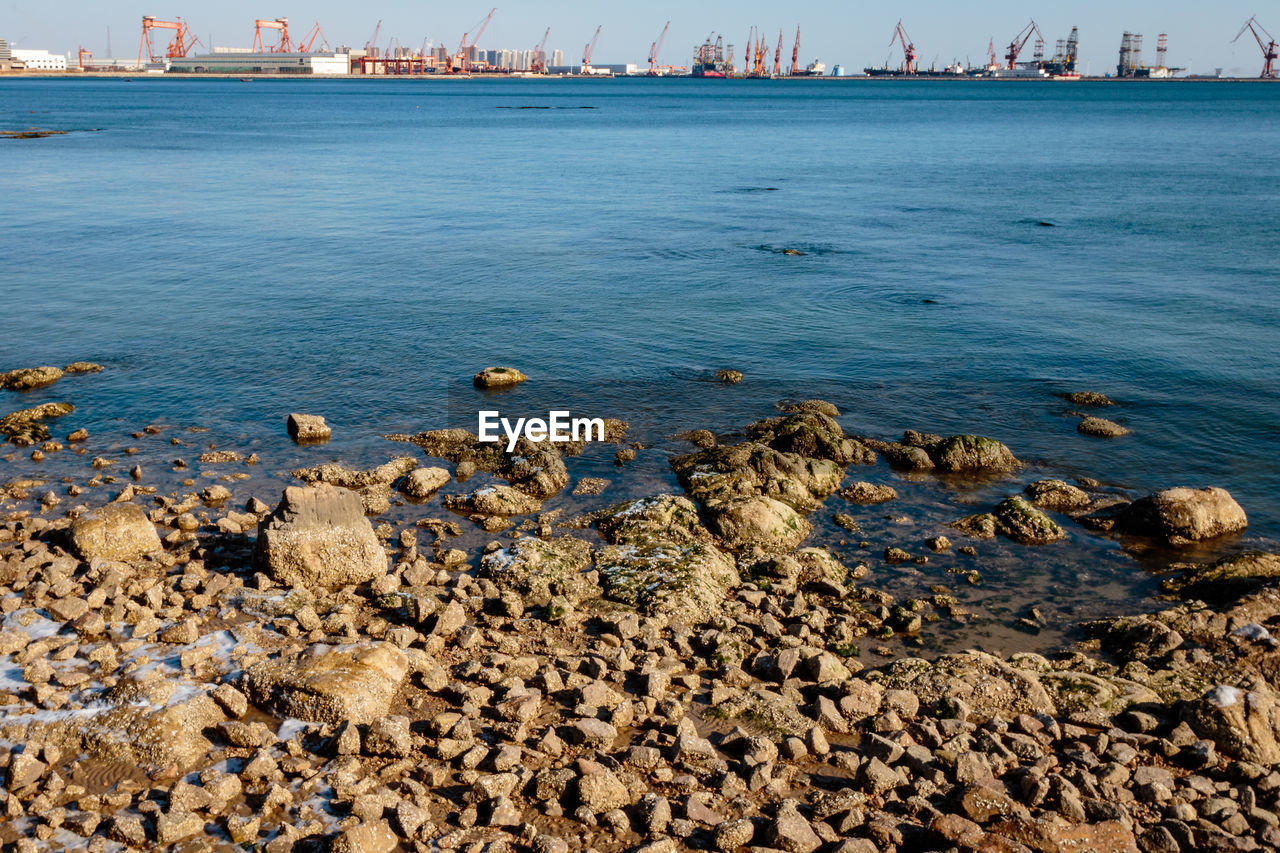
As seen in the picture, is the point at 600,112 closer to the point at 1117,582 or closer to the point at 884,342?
the point at 884,342

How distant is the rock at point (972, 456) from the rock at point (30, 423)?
2062cm

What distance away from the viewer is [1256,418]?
82.0 ft

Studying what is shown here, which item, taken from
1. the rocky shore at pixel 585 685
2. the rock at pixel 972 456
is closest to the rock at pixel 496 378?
the rocky shore at pixel 585 685

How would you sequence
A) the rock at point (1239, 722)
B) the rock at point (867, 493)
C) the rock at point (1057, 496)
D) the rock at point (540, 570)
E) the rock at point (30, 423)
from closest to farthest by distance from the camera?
1. the rock at point (1239, 722)
2. the rock at point (540, 570)
3. the rock at point (1057, 496)
4. the rock at point (867, 493)
5. the rock at point (30, 423)

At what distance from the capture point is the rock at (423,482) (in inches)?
764

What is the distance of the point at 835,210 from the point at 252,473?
156 ft

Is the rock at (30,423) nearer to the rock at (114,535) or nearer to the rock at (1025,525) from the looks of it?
the rock at (114,535)

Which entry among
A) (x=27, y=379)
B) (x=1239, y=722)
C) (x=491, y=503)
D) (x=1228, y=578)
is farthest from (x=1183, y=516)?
(x=27, y=379)

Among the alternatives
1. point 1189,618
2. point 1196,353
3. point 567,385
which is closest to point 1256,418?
point 1196,353

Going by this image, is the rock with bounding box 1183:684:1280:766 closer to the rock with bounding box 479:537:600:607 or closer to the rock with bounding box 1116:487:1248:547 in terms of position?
the rock with bounding box 1116:487:1248:547

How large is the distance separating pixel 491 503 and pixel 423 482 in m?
1.81

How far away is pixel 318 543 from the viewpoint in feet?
49.0

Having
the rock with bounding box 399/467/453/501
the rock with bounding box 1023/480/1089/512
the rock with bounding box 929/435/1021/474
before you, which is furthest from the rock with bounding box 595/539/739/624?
the rock with bounding box 1023/480/1089/512

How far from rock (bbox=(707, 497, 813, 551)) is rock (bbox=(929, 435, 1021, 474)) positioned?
4.73m
